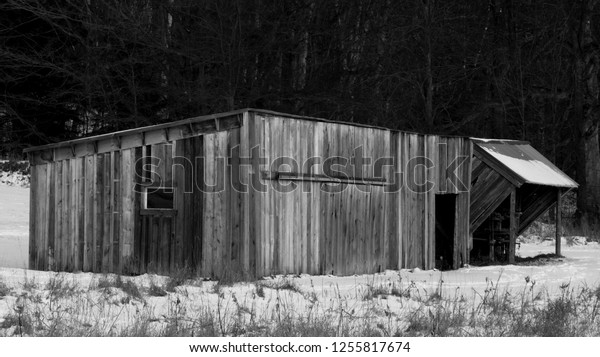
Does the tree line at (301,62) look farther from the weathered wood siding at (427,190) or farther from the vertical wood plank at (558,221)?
the weathered wood siding at (427,190)

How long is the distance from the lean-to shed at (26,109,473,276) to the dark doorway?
106 cm

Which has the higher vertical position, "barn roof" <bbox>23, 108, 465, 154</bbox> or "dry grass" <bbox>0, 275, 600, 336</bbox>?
"barn roof" <bbox>23, 108, 465, 154</bbox>

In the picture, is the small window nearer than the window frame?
No

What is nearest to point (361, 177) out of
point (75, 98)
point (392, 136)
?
point (392, 136)

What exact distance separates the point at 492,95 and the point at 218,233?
23.4 m

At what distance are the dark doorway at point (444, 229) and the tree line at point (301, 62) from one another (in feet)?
29.0

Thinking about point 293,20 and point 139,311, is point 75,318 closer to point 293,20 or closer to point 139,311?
point 139,311

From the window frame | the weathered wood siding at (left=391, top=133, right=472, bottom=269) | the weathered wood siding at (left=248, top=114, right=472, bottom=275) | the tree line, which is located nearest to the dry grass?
the weathered wood siding at (left=248, top=114, right=472, bottom=275)

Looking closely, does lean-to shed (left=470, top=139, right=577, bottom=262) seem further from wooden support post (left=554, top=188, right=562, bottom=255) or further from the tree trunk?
the tree trunk

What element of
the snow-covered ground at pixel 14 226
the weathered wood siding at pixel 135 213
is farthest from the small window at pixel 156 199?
the snow-covered ground at pixel 14 226

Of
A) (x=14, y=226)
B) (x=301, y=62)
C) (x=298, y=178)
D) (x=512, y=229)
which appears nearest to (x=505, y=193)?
(x=512, y=229)

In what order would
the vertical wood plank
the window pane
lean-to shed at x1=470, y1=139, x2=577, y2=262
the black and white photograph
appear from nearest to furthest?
the black and white photograph < the window pane < lean-to shed at x1=470, y1=139, x2=577, y2=262 < the vertical wood plank

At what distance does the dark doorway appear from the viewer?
65.6ft

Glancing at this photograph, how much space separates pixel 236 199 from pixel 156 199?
2.04 metres
